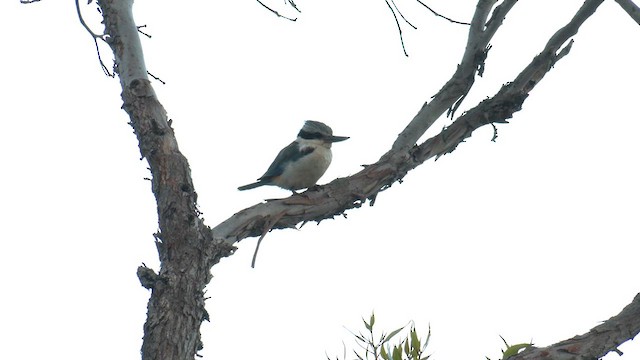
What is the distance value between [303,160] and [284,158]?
35 cm

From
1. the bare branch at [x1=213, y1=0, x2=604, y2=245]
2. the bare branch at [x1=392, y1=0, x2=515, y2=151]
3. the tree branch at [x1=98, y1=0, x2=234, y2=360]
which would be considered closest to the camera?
the tree branch at [x1=98, y1=0, x2=234, y2=360]

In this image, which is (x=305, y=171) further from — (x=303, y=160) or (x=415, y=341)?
(x=415, y=341)

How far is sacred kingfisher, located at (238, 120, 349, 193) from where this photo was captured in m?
7.20

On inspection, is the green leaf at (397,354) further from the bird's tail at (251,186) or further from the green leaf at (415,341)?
the bird's tail at (251,186)

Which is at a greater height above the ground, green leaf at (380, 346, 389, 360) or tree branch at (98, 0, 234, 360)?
tree branch at (98, 0, 234, 360)

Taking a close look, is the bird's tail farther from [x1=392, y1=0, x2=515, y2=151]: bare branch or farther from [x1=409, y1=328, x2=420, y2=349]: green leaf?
[x1=409, y1=328, x2=420, y2=349]: green leaf

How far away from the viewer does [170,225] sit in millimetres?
4262

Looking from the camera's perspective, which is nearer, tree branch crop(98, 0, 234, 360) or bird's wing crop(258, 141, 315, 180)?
tree branch crop(98, 0, 234, 360)

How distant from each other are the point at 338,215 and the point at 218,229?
2.80 feet

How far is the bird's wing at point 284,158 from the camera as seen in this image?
7.38 m

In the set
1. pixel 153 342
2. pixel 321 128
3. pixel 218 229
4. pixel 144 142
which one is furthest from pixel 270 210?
pixel 321 128

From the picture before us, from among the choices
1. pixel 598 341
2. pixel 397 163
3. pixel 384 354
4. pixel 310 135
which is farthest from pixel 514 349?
pixel 310 135

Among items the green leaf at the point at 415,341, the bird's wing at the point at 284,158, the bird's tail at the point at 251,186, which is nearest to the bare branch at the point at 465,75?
the green leaf at the point at 415,341

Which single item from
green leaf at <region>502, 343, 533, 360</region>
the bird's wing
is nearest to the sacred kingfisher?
the bird's wing
